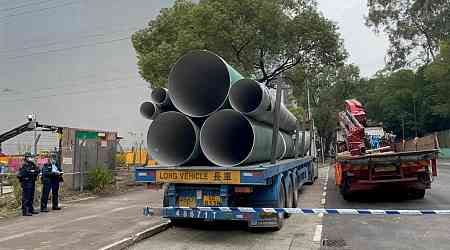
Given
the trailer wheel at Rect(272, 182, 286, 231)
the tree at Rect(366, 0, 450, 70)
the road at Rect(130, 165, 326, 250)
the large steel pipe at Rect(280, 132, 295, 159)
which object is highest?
the tree at Rect(366, 0, 450, 70)

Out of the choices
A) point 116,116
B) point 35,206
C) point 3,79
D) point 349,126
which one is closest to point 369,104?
point 116,116

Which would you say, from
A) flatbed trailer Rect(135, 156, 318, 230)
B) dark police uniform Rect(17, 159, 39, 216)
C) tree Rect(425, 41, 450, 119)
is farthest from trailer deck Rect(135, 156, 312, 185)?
tree Rect(425, 41, 450, 119)

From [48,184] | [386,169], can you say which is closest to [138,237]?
[48,184]

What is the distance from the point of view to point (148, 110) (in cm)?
928

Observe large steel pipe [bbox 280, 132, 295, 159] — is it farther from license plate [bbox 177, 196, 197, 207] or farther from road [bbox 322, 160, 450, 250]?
license plate [bbox 177, 196, 197, 207]

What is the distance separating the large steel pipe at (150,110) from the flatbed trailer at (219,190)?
99 cm

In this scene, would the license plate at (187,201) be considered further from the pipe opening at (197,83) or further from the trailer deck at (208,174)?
Answer: the pipe opening at (197,83)

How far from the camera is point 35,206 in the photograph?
13281 millimetres

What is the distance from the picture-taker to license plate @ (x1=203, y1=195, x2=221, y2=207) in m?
8.51

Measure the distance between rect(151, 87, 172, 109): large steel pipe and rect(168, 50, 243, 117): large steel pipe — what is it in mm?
98

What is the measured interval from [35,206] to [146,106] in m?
6.02

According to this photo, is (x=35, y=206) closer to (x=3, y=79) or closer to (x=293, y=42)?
(x=293, y=42)

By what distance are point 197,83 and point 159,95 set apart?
786 millimetres

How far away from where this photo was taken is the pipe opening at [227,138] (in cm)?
879
